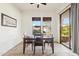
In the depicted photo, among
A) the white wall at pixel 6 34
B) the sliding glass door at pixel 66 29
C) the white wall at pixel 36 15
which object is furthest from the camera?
the white wall at pixel 36 15

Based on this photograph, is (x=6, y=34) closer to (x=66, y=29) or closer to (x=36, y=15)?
(x=66, y=29)

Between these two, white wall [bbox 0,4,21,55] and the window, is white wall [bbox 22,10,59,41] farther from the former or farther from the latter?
white wall [bbox 0,4,21,55]

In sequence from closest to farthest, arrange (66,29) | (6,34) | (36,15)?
(6,34) → (66,29) → (36,15)

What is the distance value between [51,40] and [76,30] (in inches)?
41.9

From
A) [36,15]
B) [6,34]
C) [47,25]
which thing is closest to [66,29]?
[47,25]

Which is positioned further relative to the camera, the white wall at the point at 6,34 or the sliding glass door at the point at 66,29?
the sliding glass door at the point at 66,29

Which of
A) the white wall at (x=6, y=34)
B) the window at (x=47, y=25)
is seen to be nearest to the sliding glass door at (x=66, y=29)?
the window at (x=47, y=25)

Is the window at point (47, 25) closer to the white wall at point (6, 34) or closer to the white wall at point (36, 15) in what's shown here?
the white wall at point (36, 15)

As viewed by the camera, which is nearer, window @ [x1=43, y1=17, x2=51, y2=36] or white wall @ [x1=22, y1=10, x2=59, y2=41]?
white wall @ [x1=22, y1=10, x2=59, y2=41]

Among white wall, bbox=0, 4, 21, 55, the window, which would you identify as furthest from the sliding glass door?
white wall, bbox=0, 4, 21, 55

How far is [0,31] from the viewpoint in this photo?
4184mm

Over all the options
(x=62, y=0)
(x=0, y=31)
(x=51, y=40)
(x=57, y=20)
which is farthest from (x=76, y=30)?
(x=57, y=20)

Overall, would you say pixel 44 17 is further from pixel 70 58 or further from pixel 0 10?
pixel 70 58

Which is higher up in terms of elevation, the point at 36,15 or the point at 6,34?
the point at 36,15
